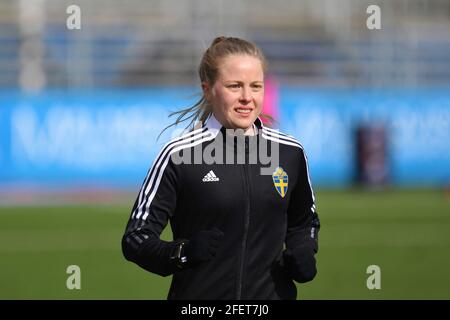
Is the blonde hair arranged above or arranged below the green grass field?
above

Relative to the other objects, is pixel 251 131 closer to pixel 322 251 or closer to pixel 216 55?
pixel 216 55

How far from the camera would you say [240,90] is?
4039mm

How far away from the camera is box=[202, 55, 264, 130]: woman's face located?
4.03 metres

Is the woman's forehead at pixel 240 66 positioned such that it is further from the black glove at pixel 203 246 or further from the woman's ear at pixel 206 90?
the black glove at pixel 203 246

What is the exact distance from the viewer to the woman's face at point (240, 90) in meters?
4.03

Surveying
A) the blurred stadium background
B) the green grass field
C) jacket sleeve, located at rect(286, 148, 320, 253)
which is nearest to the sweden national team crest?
jacket sleeve, located at rect(286, 148, 320, 253)

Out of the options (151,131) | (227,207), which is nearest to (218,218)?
(227,207)

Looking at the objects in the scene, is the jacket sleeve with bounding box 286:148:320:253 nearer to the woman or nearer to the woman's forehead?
the woman

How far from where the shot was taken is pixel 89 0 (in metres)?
25.1

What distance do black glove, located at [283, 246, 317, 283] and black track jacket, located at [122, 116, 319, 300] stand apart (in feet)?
0.20

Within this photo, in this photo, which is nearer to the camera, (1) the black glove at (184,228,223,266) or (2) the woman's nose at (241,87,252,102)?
(1) the black glove at (184,228,223,266)

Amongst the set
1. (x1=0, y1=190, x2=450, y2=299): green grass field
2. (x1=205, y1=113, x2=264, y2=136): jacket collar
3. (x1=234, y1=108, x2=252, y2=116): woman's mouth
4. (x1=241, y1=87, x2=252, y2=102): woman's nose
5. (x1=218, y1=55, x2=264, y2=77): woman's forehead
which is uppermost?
(x1=218, y1=55, x2=264, y2=77): woman's forehead

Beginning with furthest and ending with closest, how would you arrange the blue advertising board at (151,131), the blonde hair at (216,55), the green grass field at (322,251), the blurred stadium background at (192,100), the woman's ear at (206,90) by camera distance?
the blue advertising board at (151,131)
the blurred stadium background at (192,100)
the green grass field at (322,251)
the woman's ear at (206,90)
the blonde hair at (216,55)

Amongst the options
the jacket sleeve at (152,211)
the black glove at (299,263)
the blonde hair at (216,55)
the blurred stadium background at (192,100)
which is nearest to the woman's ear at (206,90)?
the blonde hair at (216,55)
